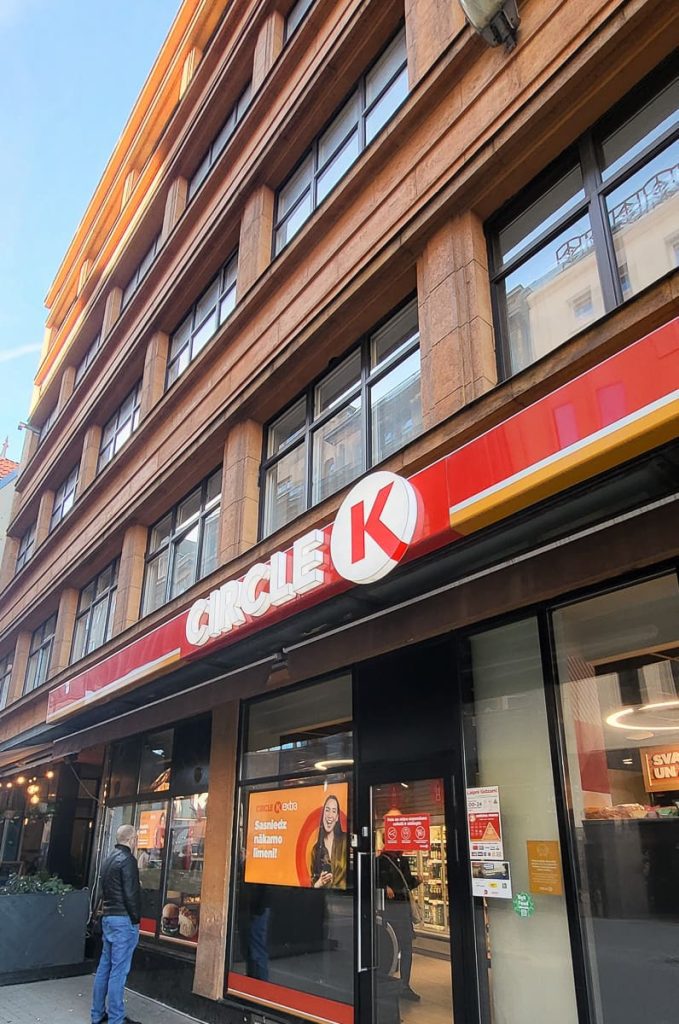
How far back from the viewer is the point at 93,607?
52.0ft

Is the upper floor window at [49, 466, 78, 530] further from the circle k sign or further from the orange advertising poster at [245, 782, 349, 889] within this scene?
the circle k sign

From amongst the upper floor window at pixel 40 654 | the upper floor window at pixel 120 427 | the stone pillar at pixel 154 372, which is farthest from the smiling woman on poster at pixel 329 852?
the upper floor window at pixel 40 654

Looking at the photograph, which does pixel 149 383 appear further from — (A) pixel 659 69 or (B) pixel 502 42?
(A) pixel 659 69

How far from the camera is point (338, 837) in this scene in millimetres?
6672

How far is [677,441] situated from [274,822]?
5.86m

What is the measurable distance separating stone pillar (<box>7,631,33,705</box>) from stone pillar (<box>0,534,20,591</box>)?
409 centimetres

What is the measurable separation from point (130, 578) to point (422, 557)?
9.24 m

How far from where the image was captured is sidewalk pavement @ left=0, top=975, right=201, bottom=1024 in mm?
7918

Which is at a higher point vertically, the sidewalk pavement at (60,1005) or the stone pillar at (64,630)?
the stone pillar at (64,630)

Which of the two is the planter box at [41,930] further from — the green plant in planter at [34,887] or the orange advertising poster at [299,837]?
the orange advertising poster at [299,837]

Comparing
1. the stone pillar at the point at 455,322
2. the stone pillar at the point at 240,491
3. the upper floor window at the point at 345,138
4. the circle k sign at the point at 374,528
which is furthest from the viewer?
the stone pillar at the point at 240,491

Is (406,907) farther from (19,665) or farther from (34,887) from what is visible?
(19,665)

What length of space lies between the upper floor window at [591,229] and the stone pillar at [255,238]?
4906 mm

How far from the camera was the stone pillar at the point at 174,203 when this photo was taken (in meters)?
14.9
